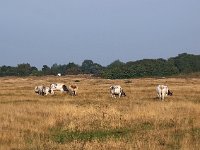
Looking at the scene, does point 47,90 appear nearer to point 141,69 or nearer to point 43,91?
point 43,91

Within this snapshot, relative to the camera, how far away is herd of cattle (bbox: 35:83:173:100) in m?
39.0

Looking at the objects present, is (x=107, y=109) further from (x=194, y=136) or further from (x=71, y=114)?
(x=194, y=136)

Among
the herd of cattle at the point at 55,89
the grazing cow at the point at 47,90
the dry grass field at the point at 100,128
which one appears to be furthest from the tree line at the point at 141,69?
the dry grass field at the point at 100,128

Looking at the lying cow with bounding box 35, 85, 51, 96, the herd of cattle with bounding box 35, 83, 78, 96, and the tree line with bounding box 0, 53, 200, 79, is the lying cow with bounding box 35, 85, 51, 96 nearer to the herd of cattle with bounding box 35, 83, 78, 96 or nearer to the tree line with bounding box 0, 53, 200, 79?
the herd of cattle with bounding box 35, 83, 78, 96

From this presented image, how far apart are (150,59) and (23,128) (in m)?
141

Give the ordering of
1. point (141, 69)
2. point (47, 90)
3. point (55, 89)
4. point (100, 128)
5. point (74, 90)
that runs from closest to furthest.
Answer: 1. point (100, 128)
2. point (74, 90)
3. point (47, 90)
4. point (55, 89)
5. point (141, 69)

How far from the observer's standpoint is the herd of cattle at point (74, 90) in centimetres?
3903

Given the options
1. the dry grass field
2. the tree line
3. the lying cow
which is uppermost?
the tree line

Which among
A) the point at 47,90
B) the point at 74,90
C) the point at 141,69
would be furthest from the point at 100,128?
the point at 141,69

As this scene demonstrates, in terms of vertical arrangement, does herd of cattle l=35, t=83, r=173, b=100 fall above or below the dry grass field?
above

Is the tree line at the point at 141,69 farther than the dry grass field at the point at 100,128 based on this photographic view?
Yes

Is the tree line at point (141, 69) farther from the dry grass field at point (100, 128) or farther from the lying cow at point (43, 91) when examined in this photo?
the dry grass field at point (100, 128)

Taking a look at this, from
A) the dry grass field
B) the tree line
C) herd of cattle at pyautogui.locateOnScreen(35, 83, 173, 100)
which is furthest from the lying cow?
the tree line

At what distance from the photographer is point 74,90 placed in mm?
46688
